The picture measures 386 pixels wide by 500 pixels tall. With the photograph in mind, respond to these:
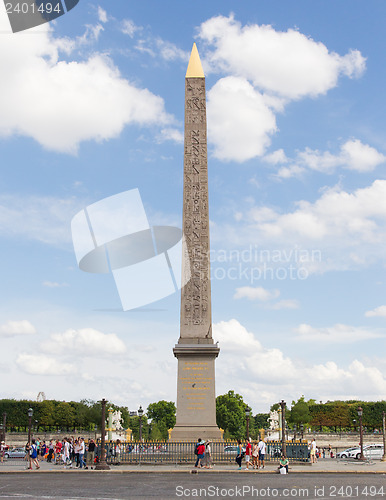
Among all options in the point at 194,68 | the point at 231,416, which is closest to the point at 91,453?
the point at 194,68

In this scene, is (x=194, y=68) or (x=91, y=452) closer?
(x=91, y=452)

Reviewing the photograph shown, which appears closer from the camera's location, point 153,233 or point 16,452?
point 153,233

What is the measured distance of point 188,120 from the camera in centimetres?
2966

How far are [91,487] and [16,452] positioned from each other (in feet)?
102

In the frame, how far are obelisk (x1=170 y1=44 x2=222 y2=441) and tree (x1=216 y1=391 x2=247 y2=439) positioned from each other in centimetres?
5667

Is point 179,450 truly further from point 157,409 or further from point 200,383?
point 157,409

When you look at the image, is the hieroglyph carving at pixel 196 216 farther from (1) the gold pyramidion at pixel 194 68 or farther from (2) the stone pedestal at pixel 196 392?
(2) the stone pedestal at pixel 196 392

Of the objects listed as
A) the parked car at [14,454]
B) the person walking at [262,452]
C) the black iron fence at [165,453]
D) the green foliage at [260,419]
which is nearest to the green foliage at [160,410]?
the green foliage at [260,419]

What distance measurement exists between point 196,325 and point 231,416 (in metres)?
58.3

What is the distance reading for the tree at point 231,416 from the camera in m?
81.8

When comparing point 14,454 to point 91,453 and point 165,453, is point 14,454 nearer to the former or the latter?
point 91,453

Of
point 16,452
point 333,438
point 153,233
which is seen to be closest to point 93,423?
point 333,438

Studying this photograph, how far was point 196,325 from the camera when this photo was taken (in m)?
26.9

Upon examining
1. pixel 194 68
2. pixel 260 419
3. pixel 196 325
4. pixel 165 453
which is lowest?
pixel 260 419
